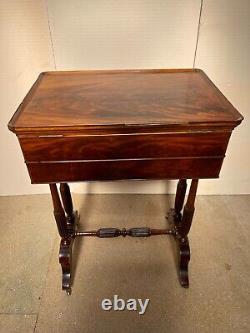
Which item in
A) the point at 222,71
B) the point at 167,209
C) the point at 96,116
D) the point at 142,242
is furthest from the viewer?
the point at 167,209

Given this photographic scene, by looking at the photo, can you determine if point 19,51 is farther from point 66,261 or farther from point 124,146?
point 66,261

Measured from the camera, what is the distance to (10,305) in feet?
4.62

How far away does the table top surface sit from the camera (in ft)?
3.09

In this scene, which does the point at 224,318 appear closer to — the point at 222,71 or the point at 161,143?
Result: the point at 161,143

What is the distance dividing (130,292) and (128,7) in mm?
1418

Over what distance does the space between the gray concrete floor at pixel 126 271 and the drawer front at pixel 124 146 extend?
2.62ft

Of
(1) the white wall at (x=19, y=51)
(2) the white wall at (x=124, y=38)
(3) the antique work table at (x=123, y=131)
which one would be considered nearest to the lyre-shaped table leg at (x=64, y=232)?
(3) the antique work table at (x=123, y=131)

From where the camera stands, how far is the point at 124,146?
0.99 metres

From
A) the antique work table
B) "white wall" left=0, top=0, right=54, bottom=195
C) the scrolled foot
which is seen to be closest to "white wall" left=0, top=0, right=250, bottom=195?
"white wall" left=0, top=0, right=54, bottom=195

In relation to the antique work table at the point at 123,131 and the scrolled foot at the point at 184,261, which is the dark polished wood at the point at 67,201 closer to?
the antique work table at the point at 123,131

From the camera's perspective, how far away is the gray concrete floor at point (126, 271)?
1.34 metres

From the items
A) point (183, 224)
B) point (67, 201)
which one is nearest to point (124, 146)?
point (183, 224)

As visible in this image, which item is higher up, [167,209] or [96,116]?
[96,116]

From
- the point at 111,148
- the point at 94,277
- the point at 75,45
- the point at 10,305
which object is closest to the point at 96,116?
the point at 111,148
